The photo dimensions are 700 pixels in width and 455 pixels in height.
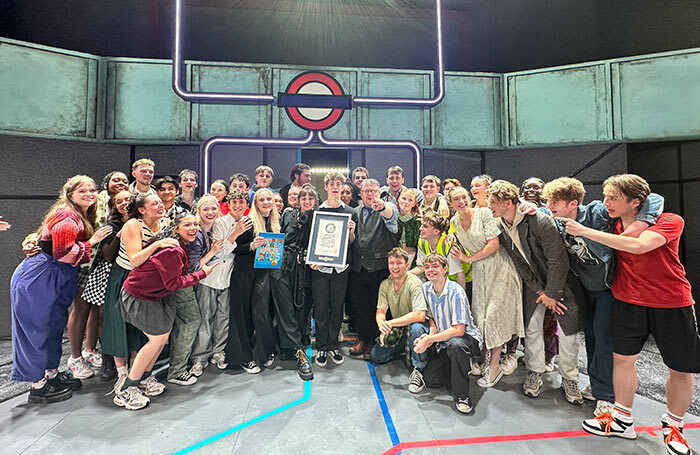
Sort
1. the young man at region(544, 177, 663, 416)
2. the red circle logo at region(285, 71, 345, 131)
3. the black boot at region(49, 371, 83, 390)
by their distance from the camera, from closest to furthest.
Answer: the young man at region(544, 177, 663, 416), the black boot at region(49, 371, 83, 390), the red circle logo at region(285, 71, 345, 131)

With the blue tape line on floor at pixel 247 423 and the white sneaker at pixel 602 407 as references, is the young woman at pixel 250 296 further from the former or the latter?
the white sneaker at pixel 602 407

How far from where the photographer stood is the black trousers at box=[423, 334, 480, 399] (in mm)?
2756

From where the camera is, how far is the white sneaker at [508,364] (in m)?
3.25

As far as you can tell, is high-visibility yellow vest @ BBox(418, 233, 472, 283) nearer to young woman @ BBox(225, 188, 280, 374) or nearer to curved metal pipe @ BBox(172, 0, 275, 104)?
young woman @ BBox(225, 188, 280, 374)

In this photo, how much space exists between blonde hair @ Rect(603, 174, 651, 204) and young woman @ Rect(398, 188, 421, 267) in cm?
170

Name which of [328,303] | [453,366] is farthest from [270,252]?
[453,366]

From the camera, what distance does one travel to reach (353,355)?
377 centimetres

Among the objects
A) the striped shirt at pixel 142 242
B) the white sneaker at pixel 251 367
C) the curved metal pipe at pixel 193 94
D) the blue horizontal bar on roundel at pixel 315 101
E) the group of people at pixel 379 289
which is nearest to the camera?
the group of people at pixel 379 289

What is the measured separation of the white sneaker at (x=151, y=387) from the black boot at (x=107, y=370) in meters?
0.53

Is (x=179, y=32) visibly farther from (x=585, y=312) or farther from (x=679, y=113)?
(x=679, y=113)

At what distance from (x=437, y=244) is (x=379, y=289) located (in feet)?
2.54

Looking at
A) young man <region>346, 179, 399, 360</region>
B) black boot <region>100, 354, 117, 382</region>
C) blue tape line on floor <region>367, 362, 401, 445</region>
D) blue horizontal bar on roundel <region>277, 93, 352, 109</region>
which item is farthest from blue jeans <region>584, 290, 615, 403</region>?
blue horizontal bar on roundel <region>277, 93, 352, 109</region>

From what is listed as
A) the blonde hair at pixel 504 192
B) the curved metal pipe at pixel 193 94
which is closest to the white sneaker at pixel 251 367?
the blonde hair at pixel 504 192

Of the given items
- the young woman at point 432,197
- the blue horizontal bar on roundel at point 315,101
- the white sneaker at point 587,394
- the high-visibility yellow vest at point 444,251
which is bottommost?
the white sneaker at point 587,394
